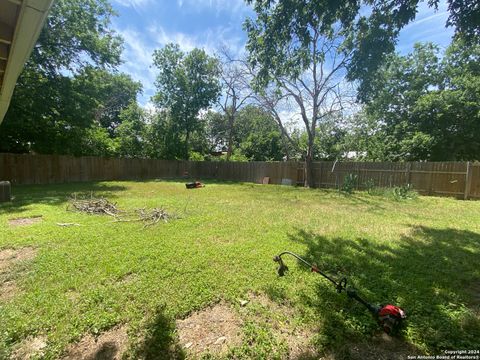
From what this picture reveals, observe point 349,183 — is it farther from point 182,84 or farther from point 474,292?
point 182,84

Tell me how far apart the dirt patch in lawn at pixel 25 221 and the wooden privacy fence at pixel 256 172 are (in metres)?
9.15

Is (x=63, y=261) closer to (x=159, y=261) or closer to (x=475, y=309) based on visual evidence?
(x=159, y=261)

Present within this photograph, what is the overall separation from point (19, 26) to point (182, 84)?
70.2ft

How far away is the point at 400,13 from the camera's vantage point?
13.2 ft

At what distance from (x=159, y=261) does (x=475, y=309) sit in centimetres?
349

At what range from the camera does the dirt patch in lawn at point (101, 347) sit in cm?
185

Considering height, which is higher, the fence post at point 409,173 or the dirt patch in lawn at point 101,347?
the fence post at point 409,173

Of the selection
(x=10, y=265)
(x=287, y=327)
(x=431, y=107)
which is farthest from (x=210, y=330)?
(x=431, y=107)

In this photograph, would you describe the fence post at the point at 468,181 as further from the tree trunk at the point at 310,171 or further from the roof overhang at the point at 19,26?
the roof overhang at the point at 19,26

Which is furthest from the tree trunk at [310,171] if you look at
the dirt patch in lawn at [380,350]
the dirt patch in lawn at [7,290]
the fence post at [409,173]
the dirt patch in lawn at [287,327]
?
the dirt patch in lawn at [7,290]

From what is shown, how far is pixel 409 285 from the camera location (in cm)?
285

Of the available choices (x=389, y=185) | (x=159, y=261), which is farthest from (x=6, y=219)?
(x=389, y=185)

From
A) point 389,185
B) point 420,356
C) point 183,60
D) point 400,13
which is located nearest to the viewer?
point 420,356

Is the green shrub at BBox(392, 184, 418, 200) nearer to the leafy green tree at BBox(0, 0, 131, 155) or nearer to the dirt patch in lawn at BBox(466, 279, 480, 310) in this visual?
the dirt patch in lawn at BBox(466, 279, 480, 310)
